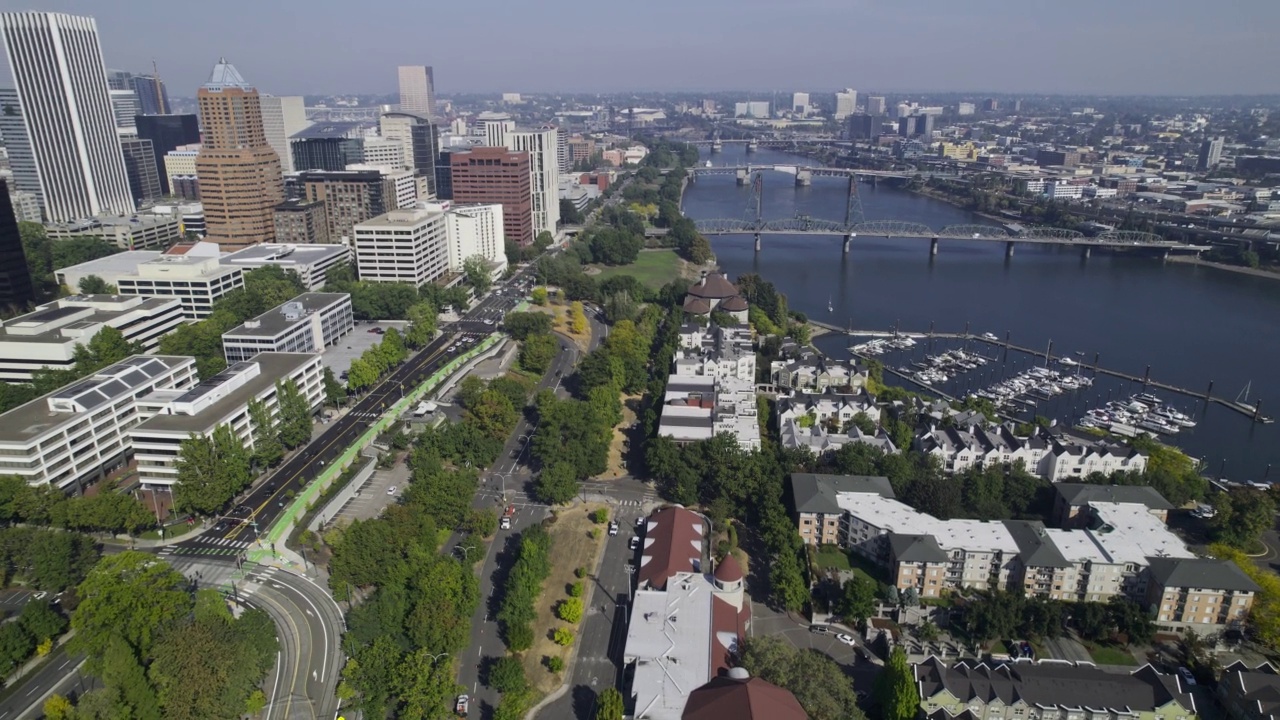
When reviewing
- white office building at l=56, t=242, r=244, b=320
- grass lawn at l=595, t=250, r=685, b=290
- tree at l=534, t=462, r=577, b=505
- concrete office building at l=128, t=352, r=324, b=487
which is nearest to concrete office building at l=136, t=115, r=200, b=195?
white office building at l=56, t=242, r=244, b=320

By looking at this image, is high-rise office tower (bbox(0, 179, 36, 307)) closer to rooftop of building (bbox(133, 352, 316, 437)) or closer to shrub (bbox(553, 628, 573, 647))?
rooftop of building (bbox(133, 352, 316, 437))

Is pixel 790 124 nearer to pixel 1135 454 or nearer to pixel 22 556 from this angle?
pixel 1135 454

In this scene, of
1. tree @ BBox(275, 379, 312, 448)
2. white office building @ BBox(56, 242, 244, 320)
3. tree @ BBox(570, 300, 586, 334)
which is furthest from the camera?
tree @ BBox(570, 300, 586, 334)

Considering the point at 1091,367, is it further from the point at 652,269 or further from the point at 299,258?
the point at 299,258

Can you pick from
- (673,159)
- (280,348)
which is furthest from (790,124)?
(280,348)

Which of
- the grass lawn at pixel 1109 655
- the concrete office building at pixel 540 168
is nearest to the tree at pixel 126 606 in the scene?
the grass lawn at pixel 1109 655

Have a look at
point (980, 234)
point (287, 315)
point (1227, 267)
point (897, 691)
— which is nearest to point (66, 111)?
point (287, 315)

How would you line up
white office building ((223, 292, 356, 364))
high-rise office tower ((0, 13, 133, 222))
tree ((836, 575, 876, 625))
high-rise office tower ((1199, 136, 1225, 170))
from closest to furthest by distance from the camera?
tree ((836, 575, 876, 625)), white office building ((223, 292, 356, 364)), high-rise office tower ((0, 13, 133, 222)), high-rise office tower ((1199, 136, 1225, 170))
